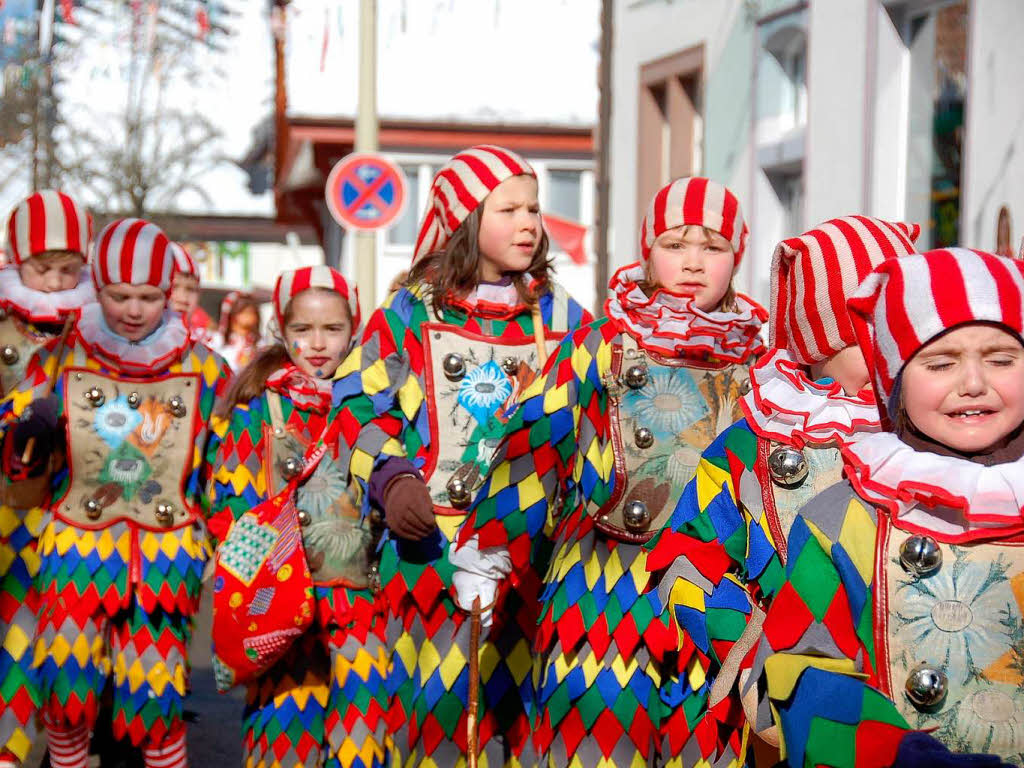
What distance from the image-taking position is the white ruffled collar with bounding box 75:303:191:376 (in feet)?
19.5

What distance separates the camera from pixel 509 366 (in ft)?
16.0

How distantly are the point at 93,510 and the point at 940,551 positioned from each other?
3.96 meters

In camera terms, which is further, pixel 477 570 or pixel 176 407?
pixel 176 407

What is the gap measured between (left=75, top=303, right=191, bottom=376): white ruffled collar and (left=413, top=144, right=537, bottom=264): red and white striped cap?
49.6 inches

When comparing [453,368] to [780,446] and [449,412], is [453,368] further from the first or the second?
[780,446]

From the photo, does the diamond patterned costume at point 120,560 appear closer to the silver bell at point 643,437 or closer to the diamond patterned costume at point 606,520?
the diamond patterned costume at point 606,520

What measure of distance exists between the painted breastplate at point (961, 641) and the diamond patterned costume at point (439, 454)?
2.18 m

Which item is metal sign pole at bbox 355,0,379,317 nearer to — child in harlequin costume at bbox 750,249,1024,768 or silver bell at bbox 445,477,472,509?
silver bell at bbox 445,477,472,509

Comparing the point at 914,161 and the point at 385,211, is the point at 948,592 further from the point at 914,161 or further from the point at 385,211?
the point at 385,211

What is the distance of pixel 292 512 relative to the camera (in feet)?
17.1

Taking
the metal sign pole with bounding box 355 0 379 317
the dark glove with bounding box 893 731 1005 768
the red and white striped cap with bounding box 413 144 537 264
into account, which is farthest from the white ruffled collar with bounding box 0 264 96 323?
the metal sign pole with bounding box 355 0 379 317

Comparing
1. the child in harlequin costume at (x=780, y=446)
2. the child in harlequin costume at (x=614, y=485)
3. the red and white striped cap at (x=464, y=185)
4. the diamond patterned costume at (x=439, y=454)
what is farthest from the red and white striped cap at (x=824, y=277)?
the red and white striped cap at (x=464, y=185)

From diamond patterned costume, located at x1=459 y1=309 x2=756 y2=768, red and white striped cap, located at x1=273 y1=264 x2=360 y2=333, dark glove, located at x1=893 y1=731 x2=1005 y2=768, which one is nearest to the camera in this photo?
dark glove, located at x1=893 y1=731 x2=1005 y2=768

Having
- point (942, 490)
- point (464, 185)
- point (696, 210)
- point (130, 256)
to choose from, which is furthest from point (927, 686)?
point (130, 256)
